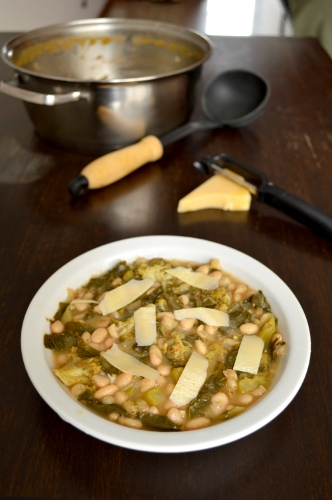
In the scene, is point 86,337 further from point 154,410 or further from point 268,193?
point 268,193

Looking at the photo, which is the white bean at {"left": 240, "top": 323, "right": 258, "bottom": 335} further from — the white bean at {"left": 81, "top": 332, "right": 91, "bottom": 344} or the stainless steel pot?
the stainless steel pot

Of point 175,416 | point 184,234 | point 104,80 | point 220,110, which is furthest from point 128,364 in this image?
point 220,110

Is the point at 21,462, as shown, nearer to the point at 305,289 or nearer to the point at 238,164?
the point at 305,289

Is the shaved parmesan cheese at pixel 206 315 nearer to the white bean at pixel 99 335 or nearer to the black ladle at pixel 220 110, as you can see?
the white bean at pixel 99 335

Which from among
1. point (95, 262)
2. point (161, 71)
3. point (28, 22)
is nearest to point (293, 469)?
point (95, 262)

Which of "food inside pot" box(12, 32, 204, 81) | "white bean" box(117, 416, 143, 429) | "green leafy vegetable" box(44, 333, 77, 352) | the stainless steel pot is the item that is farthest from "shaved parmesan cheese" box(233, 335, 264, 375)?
"food inside pot" box(12, 32, 204, 81)

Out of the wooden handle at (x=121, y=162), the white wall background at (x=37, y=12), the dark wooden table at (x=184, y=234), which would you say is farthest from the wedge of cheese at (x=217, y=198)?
the white wall background at (x=37, y=12)
